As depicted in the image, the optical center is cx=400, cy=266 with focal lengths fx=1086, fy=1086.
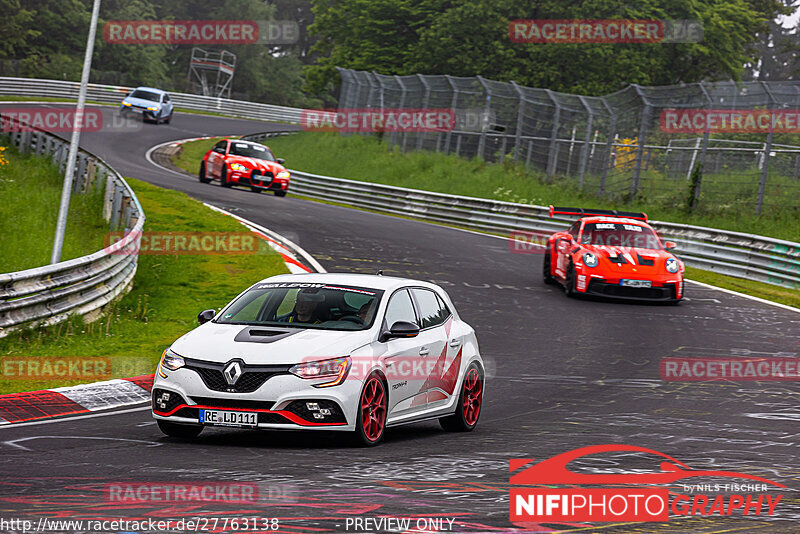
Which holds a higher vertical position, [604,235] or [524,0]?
[524,0]

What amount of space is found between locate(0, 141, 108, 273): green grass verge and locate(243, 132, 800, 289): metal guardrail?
11505 millimetres

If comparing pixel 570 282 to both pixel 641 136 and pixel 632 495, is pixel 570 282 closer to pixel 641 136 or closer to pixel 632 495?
pixel 641 136

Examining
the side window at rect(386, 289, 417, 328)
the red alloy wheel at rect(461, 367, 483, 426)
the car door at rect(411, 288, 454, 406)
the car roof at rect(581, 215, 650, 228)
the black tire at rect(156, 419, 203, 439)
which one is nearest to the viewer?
the black tire at rect(156, 419, 203, 439)

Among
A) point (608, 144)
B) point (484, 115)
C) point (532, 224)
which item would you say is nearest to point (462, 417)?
point (532, 224)

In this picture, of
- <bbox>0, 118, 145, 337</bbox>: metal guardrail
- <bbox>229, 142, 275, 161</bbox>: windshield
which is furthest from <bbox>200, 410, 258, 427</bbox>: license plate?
<bbox>229, 142, 275, 161</bbox>: windshield

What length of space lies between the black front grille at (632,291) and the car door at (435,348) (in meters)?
9.75

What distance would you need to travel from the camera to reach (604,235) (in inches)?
797

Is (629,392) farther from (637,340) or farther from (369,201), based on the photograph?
(369,201)

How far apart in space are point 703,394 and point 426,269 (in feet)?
32.9

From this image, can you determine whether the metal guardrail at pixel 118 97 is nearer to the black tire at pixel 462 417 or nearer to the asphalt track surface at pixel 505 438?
the asphalt track surface at pixel 505 438

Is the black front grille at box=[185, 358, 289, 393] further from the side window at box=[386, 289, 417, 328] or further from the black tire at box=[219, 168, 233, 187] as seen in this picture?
the black tire at box=[219, 168, 233, 187]

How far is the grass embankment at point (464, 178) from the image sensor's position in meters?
26.8

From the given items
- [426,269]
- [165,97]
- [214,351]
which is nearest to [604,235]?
[426,269]

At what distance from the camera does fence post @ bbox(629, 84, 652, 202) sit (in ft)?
101
